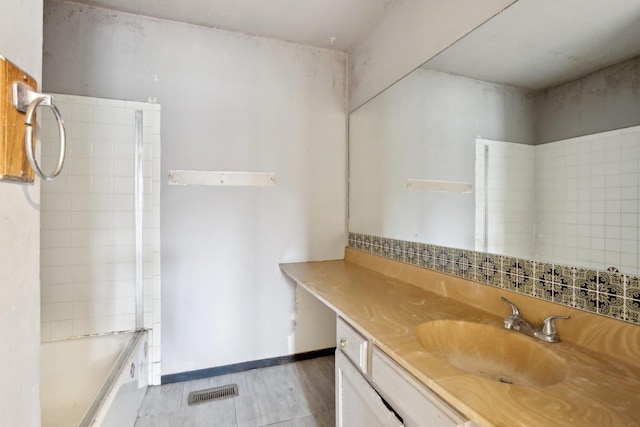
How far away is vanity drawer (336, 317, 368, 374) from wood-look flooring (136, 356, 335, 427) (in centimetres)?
74

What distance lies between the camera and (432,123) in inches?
70.2

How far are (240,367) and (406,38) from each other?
256cm

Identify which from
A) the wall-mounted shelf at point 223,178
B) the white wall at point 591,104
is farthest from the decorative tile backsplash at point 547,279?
the wall-mounted shelf at point 223,178

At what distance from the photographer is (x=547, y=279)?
106 cm

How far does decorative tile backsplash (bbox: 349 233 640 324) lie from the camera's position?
0.87 metres

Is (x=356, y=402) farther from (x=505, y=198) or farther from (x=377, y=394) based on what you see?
(x=505, y=198)

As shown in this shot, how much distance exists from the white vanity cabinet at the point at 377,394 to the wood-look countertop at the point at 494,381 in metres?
0.04

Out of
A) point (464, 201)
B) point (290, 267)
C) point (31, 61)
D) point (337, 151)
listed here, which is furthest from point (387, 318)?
point (337, 151)

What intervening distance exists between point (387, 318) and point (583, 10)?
133cm

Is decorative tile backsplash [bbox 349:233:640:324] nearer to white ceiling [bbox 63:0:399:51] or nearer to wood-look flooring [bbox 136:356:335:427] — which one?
wood-look flooring [bbox 136:356:335:427]

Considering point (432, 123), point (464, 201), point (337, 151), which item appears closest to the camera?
point (464, 201)

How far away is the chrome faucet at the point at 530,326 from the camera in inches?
38.4

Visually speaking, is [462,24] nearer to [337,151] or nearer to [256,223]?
[337,151]

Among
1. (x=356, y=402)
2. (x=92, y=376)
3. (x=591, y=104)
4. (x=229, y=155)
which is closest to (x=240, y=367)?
(x=92, y=376)
